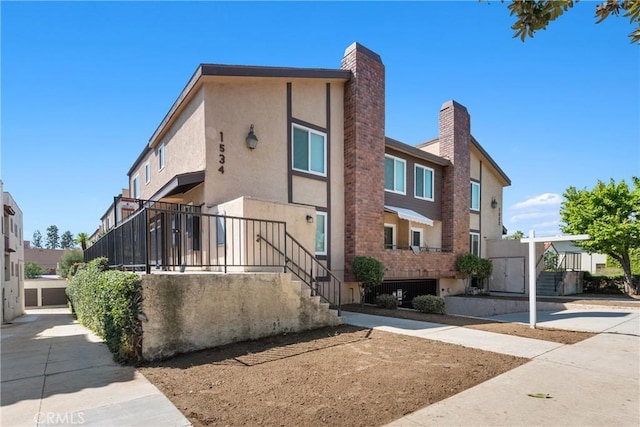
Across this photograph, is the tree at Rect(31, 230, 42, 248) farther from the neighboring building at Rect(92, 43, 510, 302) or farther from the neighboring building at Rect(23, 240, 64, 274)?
the neighboring building at Rect(92, 43, 510, 302)

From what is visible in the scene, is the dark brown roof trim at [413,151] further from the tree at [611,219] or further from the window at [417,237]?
the tree at [611,219]

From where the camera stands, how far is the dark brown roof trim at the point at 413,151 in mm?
16811

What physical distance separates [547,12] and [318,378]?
5.25 meters

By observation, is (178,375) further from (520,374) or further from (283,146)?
(283,146)

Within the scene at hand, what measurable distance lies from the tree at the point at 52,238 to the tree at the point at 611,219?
Result: 149m

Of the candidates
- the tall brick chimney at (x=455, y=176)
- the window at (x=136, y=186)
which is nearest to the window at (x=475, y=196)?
the tall brick chimney at (x=455, y=176)

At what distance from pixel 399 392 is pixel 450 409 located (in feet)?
2.37

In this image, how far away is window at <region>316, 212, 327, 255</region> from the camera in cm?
1374

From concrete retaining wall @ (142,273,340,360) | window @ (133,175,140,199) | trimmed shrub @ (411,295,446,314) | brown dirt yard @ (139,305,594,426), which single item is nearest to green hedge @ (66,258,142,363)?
concrete retaining wall @ (142,273,340,360)

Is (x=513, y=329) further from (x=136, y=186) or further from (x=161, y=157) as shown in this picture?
(x=136, y=186)

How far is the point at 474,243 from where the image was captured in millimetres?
22828

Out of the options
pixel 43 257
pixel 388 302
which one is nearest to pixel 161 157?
pixel 388 302

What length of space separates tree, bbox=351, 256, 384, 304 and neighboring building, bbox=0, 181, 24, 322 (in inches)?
661

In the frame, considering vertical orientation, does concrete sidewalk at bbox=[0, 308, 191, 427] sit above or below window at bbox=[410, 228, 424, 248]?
below
